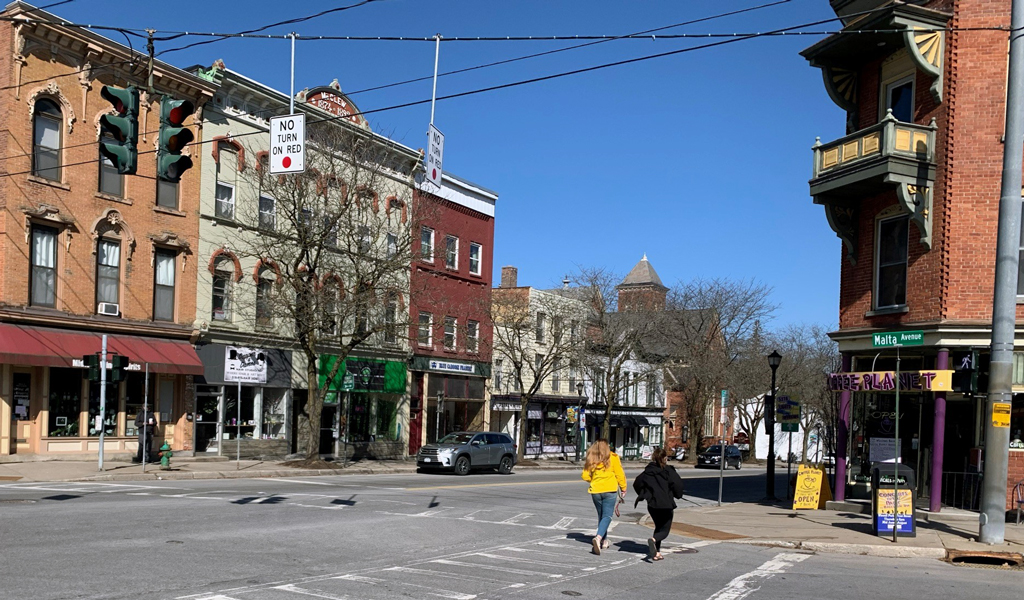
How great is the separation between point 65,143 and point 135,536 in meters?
19.0

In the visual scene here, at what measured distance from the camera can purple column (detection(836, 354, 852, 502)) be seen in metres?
21.6

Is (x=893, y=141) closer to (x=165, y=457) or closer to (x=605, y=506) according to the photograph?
A: (x=605, y=506)

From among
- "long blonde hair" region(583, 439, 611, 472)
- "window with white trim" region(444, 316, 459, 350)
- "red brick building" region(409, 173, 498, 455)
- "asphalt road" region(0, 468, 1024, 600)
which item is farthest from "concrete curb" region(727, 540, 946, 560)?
"window with white trim" region(444, 316, 459, 350)

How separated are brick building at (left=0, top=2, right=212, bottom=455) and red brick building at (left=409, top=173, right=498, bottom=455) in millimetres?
12081

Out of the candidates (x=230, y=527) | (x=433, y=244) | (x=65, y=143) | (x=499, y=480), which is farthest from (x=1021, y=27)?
(x=433, y=244)

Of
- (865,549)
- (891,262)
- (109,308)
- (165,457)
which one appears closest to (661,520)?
(865,549)

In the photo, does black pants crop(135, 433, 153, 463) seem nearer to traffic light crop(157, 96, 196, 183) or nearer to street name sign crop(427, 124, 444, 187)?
street name sign crop(427, 124, 444, 187)

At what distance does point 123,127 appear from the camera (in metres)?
13.0

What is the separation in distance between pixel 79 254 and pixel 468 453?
14.2 meters

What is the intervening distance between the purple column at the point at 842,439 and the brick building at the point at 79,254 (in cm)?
1916

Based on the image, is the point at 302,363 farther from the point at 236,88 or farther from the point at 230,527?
the point at 230,527

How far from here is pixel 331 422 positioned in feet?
130

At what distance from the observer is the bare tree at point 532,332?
46.4 m

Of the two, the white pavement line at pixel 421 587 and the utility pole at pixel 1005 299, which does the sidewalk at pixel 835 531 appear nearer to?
the utility pole at pixel 1005 299
